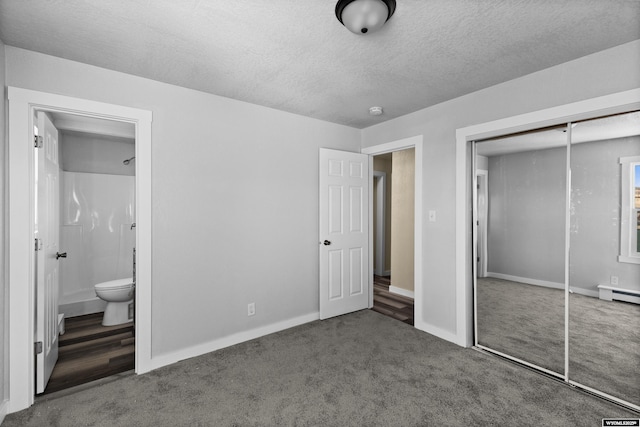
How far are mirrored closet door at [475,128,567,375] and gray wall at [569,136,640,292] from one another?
9 cm

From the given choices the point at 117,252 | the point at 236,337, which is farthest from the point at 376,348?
the point at 117,252

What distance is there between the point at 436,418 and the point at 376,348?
3.17 ft

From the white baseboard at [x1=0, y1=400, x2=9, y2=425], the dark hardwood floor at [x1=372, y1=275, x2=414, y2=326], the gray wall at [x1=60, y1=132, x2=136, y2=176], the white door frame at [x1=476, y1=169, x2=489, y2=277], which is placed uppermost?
the gray wall at [x1=60, y1=132, x2=136, y2=176]

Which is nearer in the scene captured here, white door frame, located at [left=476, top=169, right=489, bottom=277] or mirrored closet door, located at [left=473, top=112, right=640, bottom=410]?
mirrored closet door, located at [left=473, top=112, right=640, bottom=410]

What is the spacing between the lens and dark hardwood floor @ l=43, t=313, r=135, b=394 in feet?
7.83

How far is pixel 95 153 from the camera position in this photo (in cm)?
396

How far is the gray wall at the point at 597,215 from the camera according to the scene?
6.91ft

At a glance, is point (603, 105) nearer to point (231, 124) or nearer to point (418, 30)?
point (418, 30)

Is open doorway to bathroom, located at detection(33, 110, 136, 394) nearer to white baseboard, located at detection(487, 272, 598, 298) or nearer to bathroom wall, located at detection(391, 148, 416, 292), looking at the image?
white baseboard, located at detection(487, 272, 598, 298)

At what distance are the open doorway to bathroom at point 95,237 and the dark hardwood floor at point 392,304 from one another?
2.90 m

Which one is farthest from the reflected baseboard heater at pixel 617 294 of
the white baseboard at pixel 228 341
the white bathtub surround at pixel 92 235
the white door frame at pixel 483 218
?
the white bathtub surround at pixel 92 235

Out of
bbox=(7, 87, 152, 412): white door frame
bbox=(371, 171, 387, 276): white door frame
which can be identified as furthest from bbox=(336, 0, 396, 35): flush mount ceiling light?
bbox=(371, 171, 387, 276): white door frame

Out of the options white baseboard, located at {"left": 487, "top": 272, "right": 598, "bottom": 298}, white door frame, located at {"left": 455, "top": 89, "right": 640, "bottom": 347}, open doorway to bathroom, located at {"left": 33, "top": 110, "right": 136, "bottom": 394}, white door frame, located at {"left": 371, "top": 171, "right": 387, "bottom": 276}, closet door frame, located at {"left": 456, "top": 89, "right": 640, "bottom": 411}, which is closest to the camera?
closet door frame, located at {"left": 456, "top": 89, "right": 640, "bottom": 411}

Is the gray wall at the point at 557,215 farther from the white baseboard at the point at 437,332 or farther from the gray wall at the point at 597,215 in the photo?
the white baseboard at the point at 437,332
